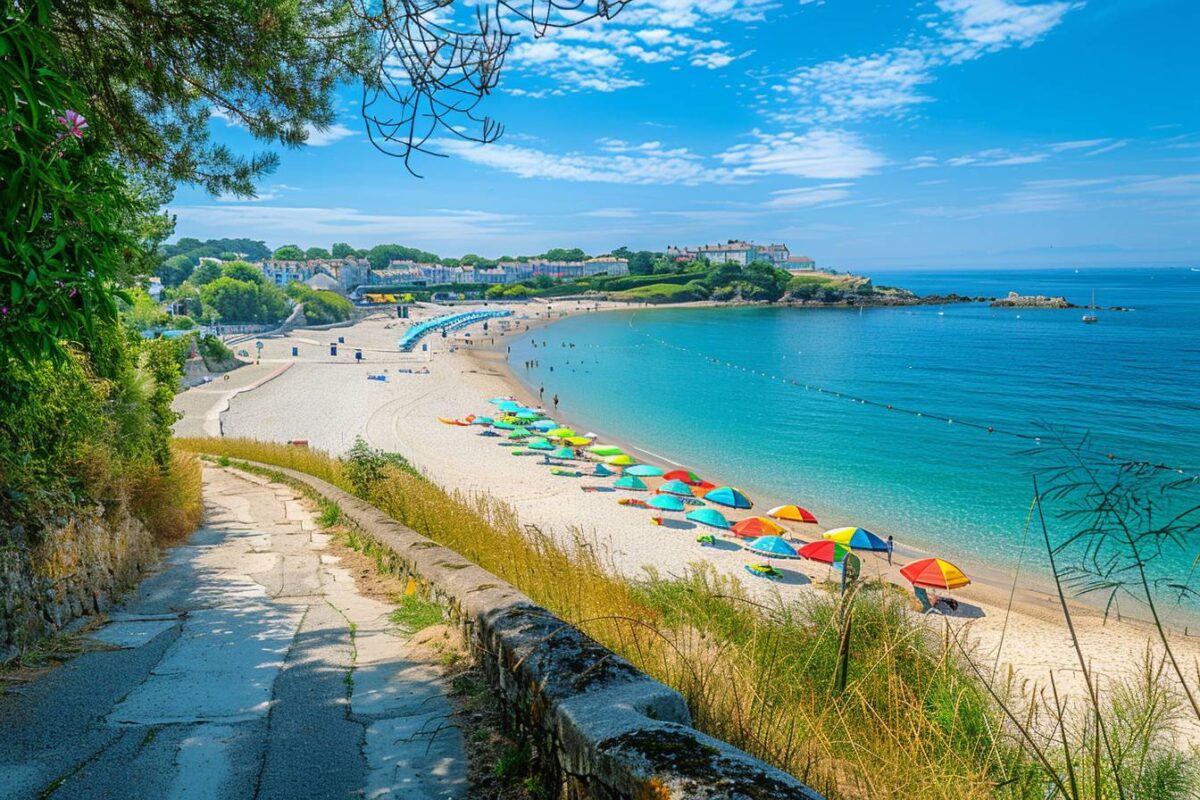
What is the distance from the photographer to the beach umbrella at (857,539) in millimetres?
17266

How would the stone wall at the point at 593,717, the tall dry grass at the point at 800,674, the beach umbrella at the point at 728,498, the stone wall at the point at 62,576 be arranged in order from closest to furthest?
the stone wall at the point at 593,717, the tall dry grass at the point at 800,674, the stone wall at the point at 62,576, the beach umbrella at the point at 728,498

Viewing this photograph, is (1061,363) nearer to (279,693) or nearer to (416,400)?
(416,400)

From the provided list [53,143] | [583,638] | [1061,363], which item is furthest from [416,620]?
[1061,363]

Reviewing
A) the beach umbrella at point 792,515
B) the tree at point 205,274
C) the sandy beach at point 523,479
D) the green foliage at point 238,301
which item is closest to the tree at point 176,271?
the tree at point 205,274

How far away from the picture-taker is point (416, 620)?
4715 millimetres

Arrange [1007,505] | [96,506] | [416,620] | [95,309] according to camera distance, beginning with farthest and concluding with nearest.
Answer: [1007,505] < [96,506] < [416,620] < [95,309]

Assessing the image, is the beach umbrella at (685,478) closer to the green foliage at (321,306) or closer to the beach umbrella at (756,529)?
the beach umbrella at (756,529)

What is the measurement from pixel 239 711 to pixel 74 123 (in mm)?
2768

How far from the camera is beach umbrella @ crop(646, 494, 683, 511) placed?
20656 millimetres

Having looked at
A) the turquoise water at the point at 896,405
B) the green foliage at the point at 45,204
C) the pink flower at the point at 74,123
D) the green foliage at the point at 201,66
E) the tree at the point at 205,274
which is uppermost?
the tree at the point at 205,274

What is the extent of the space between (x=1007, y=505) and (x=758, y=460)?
30.1 ft

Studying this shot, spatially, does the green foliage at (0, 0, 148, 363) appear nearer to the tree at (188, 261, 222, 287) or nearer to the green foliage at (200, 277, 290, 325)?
the green foliage at (200, 277, 290, 325)

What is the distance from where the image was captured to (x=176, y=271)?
154250mm

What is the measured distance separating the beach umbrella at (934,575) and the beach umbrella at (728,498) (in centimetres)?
631
